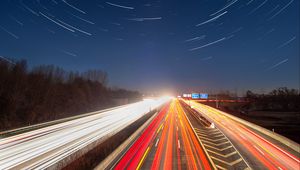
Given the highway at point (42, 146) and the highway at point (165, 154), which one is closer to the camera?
the highway at point (42, 146)

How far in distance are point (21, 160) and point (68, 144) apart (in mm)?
A: 5412

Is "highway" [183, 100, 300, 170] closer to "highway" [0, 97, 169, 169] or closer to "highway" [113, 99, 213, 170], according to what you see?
"highway" [113, 99, 213, 170]

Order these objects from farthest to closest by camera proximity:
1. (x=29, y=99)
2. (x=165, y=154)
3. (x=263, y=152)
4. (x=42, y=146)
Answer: (x=29, y=99), (x=263, y=152), (x=165, y=154), (x=42, y=146)

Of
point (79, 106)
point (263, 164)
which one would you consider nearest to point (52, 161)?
point (263, 164)

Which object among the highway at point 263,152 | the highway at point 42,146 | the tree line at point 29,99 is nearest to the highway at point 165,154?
the highway at point 263,152

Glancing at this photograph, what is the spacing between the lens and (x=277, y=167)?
53.9 feet

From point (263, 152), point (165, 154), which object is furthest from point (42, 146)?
point (263, 152)

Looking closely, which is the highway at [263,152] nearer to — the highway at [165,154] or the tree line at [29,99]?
the highway at [165,154]

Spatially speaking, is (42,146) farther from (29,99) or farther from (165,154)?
(29,99)

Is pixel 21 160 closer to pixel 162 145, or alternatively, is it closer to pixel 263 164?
pixel 162 145

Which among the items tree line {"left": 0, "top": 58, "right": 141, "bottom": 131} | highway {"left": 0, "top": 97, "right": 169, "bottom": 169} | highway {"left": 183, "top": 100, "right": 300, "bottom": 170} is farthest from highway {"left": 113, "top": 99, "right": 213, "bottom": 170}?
tree line {"left": 0, "top": 58, "right": 141, "bottom": 131}

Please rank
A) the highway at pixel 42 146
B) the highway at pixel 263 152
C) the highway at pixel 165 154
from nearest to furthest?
the highway at pixel 42 146 → the highway at pixel 165 154 → the highway at pixel 263 152

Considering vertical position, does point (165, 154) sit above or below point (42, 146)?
below

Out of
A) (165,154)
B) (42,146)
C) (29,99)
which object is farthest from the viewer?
(29,99)
